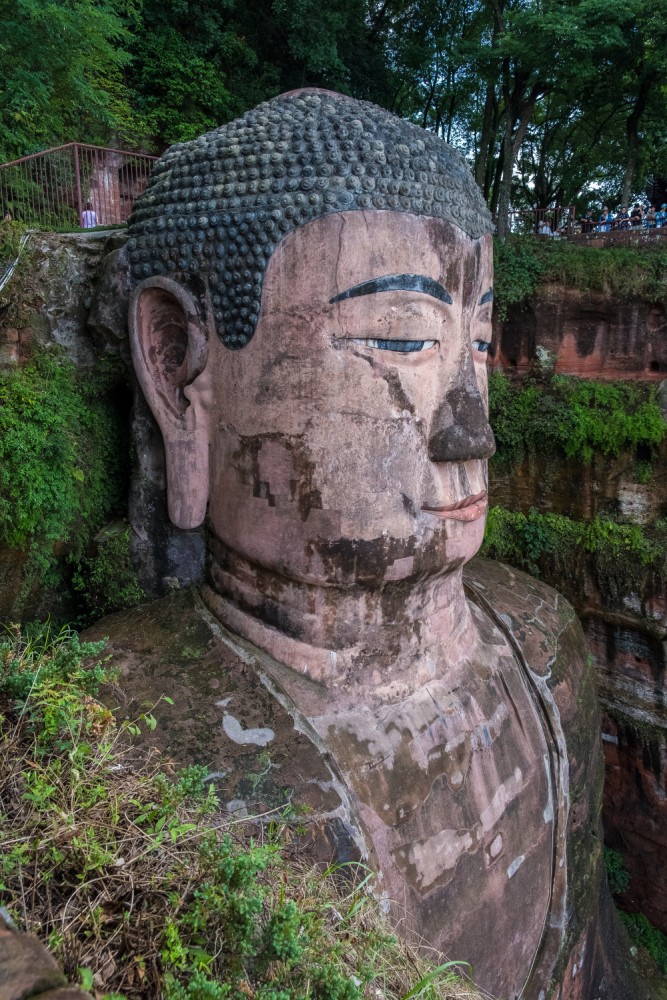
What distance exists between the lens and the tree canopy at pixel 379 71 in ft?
28.3

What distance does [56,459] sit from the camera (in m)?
3.61

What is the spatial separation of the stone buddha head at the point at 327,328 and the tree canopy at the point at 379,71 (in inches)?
235

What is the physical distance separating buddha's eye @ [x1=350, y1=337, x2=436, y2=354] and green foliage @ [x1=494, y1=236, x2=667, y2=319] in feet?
22.9

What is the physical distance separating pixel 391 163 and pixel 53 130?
8386mm

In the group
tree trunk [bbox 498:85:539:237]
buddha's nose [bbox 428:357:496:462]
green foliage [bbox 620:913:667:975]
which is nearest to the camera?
buddha's nose [bbox 428:357:496:462]

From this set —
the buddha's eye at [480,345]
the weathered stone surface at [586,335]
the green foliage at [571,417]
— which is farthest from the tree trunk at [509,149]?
the buddha's eye at [480,345]

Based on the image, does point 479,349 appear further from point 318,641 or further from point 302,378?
point 318,641

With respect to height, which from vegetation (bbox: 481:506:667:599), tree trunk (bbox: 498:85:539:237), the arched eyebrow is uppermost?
tree trunk (bbox: 498:85:539:237)

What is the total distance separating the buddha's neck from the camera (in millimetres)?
3326

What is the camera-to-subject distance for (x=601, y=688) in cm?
873

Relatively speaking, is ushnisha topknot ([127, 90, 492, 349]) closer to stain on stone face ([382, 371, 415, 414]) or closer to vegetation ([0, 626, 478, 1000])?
stain on stone face ([382, 371, 415, 414])

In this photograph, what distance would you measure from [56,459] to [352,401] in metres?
1.65

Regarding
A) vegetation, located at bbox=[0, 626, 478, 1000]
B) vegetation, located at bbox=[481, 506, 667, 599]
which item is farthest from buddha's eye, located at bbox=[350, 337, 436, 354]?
vegetation, located at bbox=[481, 506, 667, 599]

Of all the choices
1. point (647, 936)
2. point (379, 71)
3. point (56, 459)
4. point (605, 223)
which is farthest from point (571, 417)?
point (379, 71)
